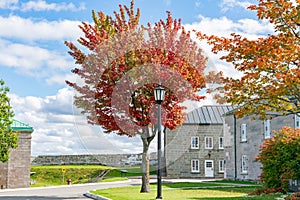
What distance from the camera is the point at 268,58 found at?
1620 centimetres

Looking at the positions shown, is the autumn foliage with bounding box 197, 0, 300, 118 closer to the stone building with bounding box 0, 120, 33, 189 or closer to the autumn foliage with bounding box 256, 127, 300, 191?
the autumn foliage with bounding box 256, 127, 300, 191

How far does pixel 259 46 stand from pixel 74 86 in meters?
12.3

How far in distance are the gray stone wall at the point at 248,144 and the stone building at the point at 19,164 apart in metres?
17.0

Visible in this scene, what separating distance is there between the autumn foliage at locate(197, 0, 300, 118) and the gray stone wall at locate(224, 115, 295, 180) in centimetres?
1615

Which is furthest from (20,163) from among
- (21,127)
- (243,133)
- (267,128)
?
(267,128)

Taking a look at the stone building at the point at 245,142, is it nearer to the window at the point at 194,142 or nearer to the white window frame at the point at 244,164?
the white window frame at the point at 244,164

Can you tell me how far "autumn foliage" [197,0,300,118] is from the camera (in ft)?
52.1

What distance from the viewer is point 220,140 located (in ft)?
172

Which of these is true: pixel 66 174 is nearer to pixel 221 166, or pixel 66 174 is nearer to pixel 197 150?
pixel 197 150

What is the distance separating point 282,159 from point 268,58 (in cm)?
711

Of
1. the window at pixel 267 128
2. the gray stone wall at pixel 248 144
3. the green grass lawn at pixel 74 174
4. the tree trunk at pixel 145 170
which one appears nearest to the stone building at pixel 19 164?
the green grass lawn at pixel 74 174

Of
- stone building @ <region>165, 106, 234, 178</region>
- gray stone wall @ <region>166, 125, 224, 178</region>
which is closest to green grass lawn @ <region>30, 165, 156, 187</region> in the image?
gray stone wall @ <region>166, 125, 224, 178</region>

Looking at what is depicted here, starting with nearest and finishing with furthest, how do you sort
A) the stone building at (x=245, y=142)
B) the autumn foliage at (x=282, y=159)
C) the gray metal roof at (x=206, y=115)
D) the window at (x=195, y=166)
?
the autumn foliage at (x=282, y=159) → the stone building at (x=245, y=142) → the window at (x=195, y=166) → the gray metal roof at (x=206, y=115)

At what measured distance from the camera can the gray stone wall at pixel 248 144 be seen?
118 ft
